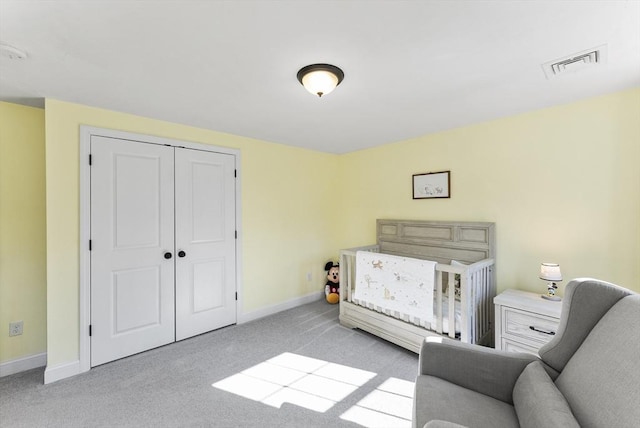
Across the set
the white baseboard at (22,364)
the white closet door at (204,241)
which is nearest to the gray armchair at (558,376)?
the white closet door at (204,241)

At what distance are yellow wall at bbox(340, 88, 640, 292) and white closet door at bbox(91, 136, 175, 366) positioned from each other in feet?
9.45

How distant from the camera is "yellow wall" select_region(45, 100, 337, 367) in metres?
2.24

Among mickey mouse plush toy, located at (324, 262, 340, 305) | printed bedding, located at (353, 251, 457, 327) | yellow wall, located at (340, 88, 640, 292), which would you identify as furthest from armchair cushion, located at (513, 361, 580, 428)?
mickey mouse plush toy, located at (324, 262, 340, 305)

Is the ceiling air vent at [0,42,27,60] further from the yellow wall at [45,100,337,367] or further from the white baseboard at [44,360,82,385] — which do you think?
the white baseboard at [44,360,82,385]

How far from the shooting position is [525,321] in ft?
6.89

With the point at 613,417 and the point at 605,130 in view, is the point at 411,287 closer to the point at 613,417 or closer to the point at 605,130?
the point at 613,417

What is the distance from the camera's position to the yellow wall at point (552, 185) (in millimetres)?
2123

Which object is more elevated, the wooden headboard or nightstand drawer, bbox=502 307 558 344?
the wooden headboard

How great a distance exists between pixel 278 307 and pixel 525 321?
8.79 ft

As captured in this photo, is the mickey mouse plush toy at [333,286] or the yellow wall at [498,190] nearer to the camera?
the yellow wall at [498,190]

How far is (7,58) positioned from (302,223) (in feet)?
9.97

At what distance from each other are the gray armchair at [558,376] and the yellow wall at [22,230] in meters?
3.17

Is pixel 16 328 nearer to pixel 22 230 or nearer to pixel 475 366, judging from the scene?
pixel 22 230

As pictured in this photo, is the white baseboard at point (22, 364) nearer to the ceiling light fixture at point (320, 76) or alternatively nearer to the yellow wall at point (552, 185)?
the ceiling light fixture at point (320, 76)
